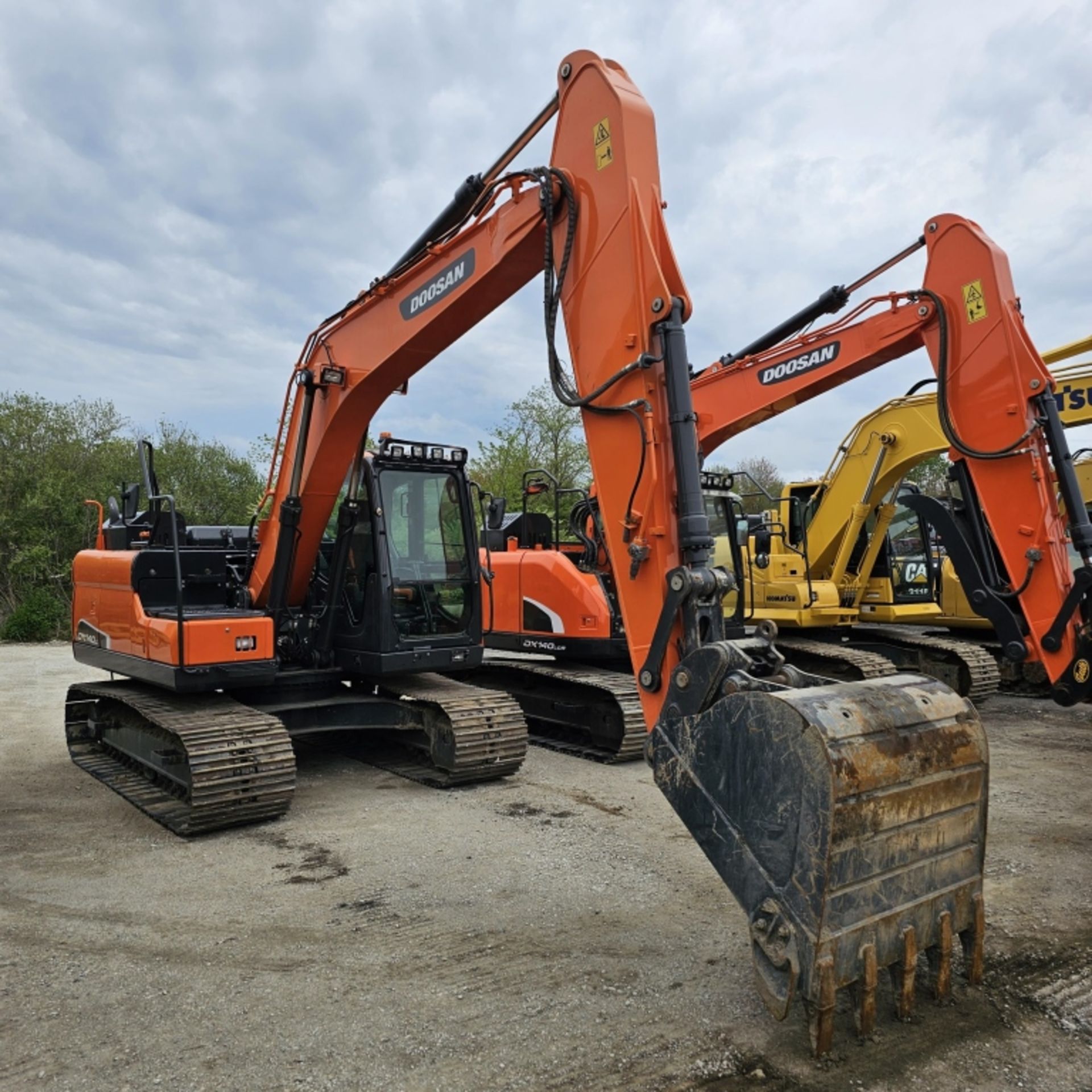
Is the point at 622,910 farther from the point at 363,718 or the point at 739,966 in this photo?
the point at 363,718

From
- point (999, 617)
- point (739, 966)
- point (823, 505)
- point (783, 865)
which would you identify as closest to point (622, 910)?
point (739, 966)

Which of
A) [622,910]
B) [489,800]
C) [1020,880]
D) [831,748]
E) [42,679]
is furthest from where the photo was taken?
[42,679]

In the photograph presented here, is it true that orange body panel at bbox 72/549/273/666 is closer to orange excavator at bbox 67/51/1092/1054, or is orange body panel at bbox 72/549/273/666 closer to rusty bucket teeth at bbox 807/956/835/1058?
orange excavator at bbox 67/51/1092/1054

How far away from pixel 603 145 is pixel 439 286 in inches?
59.2

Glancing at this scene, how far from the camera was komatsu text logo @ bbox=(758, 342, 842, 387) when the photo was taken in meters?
8.09

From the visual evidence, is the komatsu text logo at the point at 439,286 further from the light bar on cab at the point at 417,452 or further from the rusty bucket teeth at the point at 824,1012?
the rusty bucket teeth at the point at 824,1012

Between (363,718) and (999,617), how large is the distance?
4.66 metres

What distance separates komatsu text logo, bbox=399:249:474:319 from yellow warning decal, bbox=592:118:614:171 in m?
1.07

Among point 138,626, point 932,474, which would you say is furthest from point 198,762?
point 932,474

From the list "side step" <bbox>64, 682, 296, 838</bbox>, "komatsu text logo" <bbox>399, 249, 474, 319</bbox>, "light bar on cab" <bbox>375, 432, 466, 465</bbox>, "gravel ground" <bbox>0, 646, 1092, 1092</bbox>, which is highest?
"komatsu text logo" <bbox>399, 249, 474, 319</bbox>

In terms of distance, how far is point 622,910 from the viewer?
4.38 meters

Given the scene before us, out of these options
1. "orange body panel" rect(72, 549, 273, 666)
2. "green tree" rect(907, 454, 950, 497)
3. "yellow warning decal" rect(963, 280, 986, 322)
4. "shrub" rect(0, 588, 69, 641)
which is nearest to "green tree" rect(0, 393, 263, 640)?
"shrub" rect(0, 588, 69, 641)

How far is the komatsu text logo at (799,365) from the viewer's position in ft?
26.6

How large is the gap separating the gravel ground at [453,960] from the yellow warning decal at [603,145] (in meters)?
3.37
